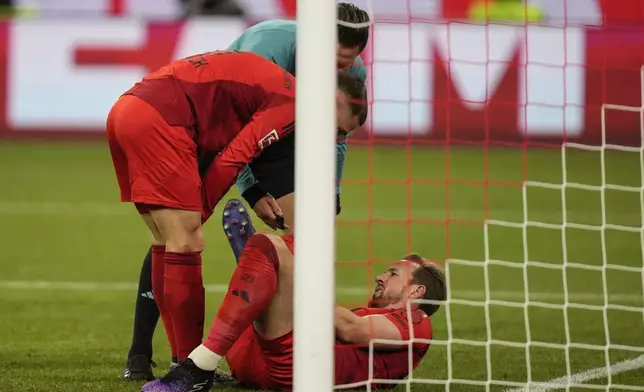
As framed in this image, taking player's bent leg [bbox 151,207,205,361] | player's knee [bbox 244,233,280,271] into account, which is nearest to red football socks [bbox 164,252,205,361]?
player's bent leg [bbox 151,207,205,361]

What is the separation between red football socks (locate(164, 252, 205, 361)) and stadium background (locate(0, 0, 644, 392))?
1.16 feet

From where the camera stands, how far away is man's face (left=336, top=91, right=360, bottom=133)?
14.6 ft

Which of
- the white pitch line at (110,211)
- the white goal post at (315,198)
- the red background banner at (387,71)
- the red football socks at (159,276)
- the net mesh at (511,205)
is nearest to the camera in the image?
the white goal post at (315,198)

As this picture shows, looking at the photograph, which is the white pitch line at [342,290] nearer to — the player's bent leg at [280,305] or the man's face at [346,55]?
the man's face at [346,55]

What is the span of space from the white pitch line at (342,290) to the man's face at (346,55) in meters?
2.46

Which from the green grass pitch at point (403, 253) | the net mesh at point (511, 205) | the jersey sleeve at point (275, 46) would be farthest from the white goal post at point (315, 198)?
the jersey sleeve at point (275, 46)

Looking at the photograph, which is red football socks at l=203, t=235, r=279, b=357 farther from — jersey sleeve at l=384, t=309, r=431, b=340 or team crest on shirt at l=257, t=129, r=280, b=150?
jersey sleeve at l=384, t=309, r=431, b=340

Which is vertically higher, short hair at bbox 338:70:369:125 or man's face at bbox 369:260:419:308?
short hair at bbox 338:70:369:125

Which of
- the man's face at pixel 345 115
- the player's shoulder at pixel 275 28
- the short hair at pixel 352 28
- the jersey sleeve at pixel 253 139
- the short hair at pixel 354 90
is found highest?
the player's shoulder at pixel 275 28

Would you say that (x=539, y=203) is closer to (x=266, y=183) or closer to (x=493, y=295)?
(x=493, y=295)

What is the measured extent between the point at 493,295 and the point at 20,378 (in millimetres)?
3118

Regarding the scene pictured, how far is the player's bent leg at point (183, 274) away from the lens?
432 cm

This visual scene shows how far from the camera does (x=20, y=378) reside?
466 centimetres

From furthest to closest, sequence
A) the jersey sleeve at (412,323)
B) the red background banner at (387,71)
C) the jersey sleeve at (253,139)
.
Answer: the red background banner at (387,71)
the jersey sleeve at (412,323)
the jersey sleeve at (253,139)
